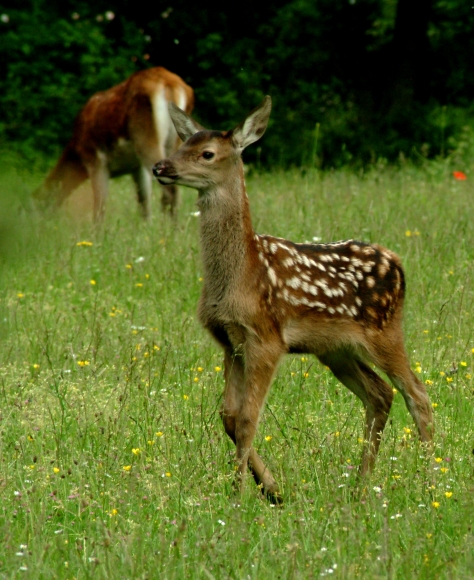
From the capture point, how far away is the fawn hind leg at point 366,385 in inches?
219

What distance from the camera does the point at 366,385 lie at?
5.61m

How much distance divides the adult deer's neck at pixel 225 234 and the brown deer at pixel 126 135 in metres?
6.45

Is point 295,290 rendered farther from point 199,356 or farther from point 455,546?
point 455,546

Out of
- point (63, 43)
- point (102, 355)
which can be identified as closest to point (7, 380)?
point (102, 355)

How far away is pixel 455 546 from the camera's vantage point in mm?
3766

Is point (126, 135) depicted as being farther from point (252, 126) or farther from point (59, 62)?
point (59, 62)

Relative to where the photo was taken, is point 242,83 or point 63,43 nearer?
point 63,43

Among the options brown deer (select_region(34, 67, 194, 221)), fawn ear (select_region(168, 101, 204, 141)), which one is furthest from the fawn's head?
brown deer (select_region(34, 67, 194, 221))

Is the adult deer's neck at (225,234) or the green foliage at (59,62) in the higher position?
the adult deer's neck at (225,234)

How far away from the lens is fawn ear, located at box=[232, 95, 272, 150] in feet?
18.0

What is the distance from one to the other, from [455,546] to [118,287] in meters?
4.96

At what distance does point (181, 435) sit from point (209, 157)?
4.62ft

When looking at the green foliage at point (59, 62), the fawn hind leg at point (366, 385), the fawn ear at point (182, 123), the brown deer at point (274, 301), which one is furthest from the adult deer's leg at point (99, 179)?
the fawn hind leg at point (366, 385)

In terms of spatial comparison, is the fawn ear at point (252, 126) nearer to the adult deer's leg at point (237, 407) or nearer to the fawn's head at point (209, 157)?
the fawn's head at point (209, 157)
